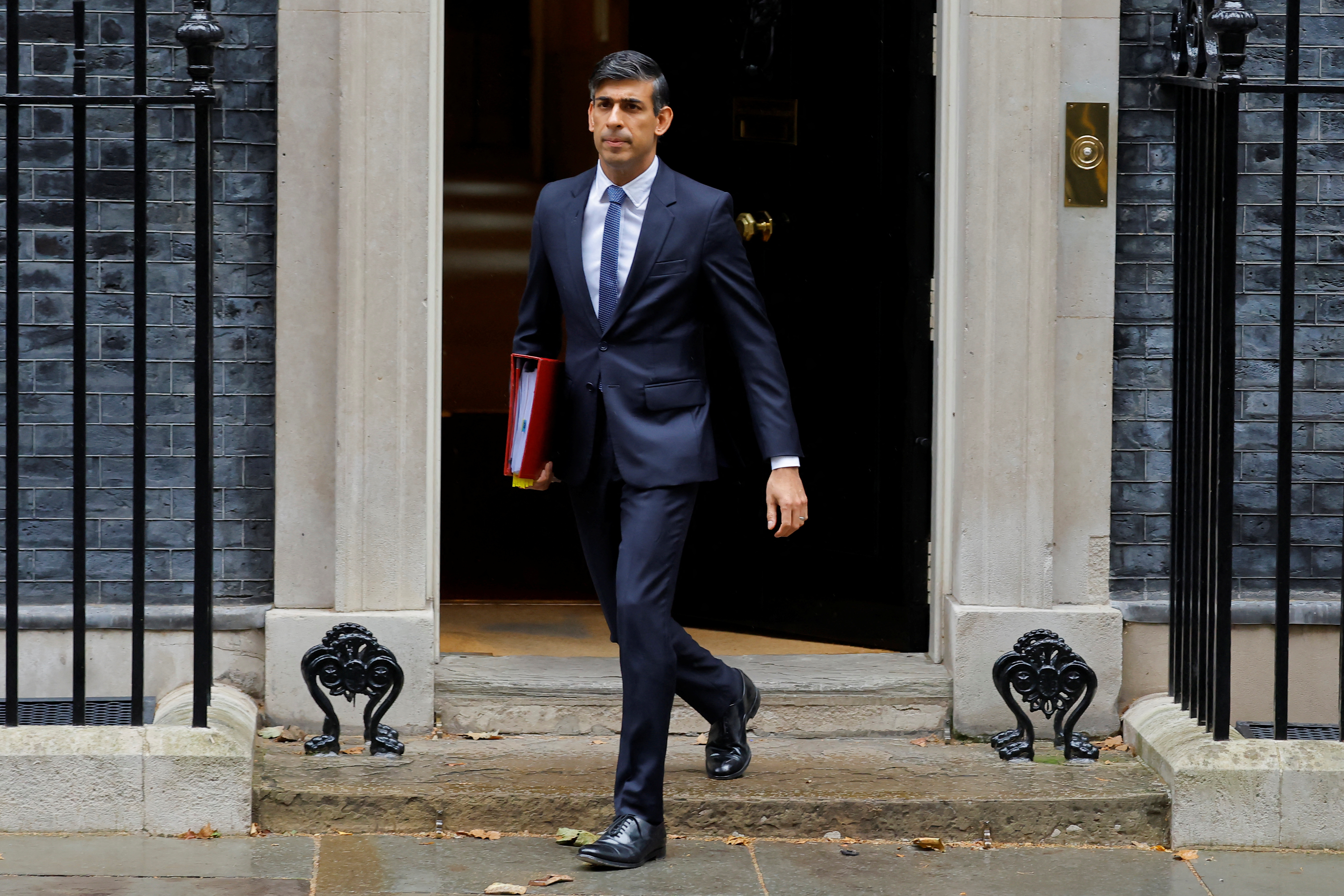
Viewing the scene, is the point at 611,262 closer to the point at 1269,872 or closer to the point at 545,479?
the point at 545,479

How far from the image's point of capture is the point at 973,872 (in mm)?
4391

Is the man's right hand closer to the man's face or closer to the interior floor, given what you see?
the man's face

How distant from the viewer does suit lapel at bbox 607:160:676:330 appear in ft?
14.1

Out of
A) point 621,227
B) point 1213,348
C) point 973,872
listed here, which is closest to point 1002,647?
point 973,872

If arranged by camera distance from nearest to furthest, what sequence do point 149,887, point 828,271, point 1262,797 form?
1. point 149,887
2. point 1262,797
3. point 828,271

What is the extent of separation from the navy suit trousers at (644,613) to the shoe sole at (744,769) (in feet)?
1.65

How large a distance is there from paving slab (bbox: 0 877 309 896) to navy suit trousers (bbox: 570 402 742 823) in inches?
35.1

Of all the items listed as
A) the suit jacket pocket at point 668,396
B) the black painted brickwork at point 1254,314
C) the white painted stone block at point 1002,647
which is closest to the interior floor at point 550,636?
the white painted stone block at point 1002,647

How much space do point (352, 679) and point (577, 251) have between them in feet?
5.12

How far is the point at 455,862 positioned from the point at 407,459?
142cm

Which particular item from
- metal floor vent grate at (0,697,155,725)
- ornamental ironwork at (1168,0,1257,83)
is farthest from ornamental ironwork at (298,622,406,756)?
ornamental ironwork at (1168,0,1257,83)


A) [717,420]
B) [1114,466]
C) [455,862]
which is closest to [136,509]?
[455,862]

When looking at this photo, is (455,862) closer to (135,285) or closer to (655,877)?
(655,877)

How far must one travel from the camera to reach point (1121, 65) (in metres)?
5.37
